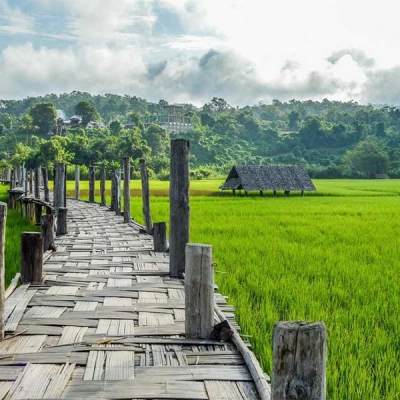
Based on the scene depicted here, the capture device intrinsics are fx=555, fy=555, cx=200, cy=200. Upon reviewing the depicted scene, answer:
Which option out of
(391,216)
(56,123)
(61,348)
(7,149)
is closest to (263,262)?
(61,348)

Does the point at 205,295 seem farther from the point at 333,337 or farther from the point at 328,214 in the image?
the point at 328,214

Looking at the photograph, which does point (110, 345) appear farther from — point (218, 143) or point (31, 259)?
point (218, 143)

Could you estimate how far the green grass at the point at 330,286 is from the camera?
11.0 feet

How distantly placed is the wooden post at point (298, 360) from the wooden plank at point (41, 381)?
1119 millimetres

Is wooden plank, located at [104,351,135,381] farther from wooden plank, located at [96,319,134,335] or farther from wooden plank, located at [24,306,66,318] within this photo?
wooden plank, located at [24,306,66,318]

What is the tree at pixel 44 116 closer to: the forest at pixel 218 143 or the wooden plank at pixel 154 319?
the forest at pixel 218 143

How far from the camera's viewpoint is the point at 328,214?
611 inches

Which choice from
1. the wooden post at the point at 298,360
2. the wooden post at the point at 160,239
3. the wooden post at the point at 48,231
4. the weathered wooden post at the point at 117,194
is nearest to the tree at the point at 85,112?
the weathered wooden post at the point at 117,194

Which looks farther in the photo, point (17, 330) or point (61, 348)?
point (17, 330)

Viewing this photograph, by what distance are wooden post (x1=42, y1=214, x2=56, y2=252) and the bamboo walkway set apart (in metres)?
1.19

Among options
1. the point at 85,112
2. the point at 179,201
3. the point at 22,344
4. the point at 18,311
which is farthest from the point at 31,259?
the point at 85,112

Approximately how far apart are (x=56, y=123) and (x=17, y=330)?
64.4m

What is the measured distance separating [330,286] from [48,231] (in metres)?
3.31

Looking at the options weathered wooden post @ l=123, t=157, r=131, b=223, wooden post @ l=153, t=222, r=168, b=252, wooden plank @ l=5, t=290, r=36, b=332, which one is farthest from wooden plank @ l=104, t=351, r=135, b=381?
weathered wooden post @ l=123, t=157, r=131, b=223
